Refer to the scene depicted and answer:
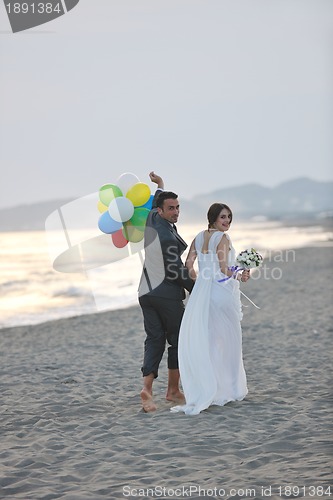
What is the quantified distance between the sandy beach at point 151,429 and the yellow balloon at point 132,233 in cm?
158

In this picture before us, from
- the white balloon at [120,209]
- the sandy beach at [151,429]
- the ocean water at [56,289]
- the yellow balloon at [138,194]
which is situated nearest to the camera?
the sandy beach at [151,429]

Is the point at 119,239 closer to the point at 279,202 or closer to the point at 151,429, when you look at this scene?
the point at 151,429

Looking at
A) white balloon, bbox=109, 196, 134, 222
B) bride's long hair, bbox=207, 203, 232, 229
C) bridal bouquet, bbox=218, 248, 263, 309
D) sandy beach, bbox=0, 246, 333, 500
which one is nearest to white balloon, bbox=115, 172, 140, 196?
white balloon, bbox=109, 196, 134, 222

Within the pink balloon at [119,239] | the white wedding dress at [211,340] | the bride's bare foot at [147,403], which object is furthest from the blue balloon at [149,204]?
the bride's bare foot at [147,403]

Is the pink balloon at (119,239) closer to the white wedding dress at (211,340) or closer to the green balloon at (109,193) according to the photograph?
the green balloon at (109,193)

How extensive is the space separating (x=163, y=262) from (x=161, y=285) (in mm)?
218

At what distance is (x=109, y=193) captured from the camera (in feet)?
20.7

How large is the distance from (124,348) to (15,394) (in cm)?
273

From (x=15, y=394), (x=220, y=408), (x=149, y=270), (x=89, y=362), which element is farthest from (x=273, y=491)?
(x=89, y=362)

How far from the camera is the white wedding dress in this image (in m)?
6.05

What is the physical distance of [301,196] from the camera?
10569 centimetres

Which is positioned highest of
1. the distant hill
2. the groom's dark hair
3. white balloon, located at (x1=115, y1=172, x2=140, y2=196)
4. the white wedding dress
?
white balloon, located at (x1=115, y1=172, x2=140, y2=196)

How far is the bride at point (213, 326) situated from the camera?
6.05 meters

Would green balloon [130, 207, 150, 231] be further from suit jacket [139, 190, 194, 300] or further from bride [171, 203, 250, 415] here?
bride [171, 203, 250, 415]
